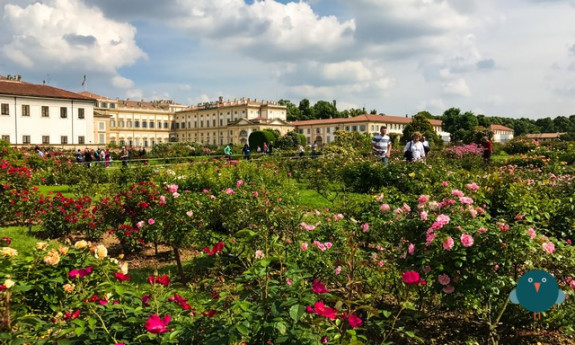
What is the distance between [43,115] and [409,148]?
35.8 metres

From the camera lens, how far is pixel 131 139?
8938 centimetres

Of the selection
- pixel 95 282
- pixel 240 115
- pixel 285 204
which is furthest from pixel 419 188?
pixel 240 115

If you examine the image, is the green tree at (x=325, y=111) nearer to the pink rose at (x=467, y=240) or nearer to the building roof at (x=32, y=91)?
the building roof at (x=32, y=91)

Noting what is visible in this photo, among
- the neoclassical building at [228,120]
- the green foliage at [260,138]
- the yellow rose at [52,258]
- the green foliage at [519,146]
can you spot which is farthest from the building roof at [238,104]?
the yellow rose at [52,258]

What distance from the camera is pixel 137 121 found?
297 ft

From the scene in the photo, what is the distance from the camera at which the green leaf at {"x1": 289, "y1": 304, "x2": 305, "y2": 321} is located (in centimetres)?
171

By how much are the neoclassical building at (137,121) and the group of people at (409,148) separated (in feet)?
249

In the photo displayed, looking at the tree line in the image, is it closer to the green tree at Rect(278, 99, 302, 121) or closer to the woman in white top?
the green tree at Rect(278, 99, 302, 121)

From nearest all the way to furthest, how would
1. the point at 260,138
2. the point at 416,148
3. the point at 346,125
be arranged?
the point at 416,148 → the point at 260,138 → the point at 346,125

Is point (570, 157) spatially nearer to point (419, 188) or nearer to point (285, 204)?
point (419, 188)

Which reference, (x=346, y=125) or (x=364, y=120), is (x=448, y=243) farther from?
(x=346, y=125)

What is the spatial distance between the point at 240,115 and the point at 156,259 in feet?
269

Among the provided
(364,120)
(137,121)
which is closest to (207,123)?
(137,121)

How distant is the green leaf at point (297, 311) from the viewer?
5.60 feet
